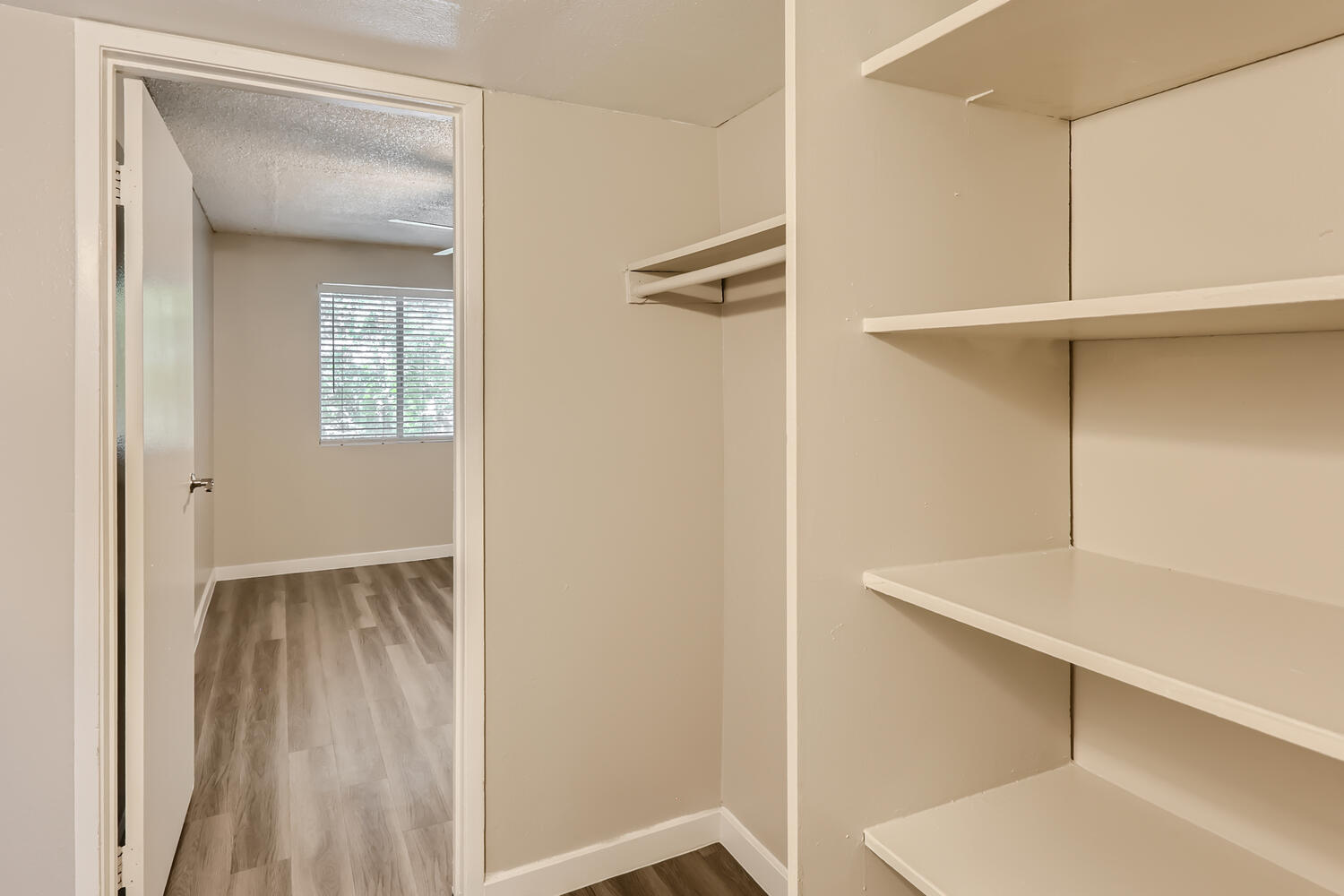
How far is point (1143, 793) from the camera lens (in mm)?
1103

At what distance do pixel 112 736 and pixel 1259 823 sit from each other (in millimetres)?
2236

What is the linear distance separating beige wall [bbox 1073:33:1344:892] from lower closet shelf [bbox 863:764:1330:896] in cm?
4

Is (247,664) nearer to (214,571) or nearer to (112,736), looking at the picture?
(214,571)

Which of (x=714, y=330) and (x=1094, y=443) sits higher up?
(x=714, y=330)

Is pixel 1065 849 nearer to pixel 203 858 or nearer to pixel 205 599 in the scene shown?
pixel 203 858

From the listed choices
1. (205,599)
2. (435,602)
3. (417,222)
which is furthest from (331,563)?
(417,222)

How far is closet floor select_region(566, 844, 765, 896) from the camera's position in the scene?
7.22ft

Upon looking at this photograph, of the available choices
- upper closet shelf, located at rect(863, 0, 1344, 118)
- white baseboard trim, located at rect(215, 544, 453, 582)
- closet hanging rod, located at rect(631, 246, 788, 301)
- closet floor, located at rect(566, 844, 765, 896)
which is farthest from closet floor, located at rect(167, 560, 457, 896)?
upper closet shelf, located at rect(863, 0, 1344, 118)

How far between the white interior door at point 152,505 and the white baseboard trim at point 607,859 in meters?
0.93

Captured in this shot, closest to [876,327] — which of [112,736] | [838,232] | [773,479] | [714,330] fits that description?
[838,232]

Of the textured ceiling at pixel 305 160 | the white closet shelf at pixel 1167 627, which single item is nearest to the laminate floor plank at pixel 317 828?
the white closet shelf at pixel 1167 627

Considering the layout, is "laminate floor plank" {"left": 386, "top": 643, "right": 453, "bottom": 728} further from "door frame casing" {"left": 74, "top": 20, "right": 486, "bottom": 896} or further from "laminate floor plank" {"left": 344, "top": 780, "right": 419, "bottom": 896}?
"door frame casing" {"left": 74, "top": 20, "right": 486, "bottom": 896}

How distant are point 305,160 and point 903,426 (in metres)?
3.36

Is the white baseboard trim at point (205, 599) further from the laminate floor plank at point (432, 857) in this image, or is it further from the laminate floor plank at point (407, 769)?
the laminate floor plank at point (432, 857)
